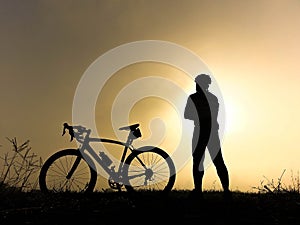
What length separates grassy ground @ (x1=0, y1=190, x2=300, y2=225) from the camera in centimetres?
855

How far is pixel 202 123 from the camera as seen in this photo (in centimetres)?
1098

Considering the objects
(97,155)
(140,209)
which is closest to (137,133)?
(97,155)

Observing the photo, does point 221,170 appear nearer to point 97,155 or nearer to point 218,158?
point 218,158

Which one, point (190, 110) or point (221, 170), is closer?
point (190, 110)

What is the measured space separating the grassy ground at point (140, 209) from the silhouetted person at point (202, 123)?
2.16ft

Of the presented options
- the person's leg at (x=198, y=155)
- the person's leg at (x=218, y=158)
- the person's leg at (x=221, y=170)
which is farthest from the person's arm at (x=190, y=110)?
the person's leg at (x=221, y=170)

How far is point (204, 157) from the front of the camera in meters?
11.1

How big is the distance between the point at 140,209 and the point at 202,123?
7.97 ft

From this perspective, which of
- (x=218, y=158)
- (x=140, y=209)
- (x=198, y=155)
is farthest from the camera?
(x=218, y=158)

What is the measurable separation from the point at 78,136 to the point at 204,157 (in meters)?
2.96

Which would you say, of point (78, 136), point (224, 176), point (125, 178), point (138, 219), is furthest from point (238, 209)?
point (78, 136)

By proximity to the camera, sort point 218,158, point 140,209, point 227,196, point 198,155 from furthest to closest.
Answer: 1. point 218,158
2. point 198,155
3. point 227,196
4. point 140,209

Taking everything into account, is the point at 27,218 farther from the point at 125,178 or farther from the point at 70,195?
the point at 125,178

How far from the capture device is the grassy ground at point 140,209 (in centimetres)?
855
